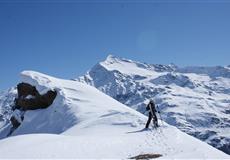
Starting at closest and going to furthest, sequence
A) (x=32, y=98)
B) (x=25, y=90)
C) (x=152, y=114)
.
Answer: (x=152, y=114) < (x=32, y=98) < (x=25, y=90)

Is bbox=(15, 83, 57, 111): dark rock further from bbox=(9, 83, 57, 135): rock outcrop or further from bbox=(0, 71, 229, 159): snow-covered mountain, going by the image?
bbox=(0, 71, 229, 159): snow-covered mountain

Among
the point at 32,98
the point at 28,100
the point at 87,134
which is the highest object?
the point at 87,134

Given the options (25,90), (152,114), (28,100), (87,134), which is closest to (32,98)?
(28,100)

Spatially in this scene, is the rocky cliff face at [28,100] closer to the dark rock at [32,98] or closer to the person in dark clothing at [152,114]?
the dark rock at [32,98]

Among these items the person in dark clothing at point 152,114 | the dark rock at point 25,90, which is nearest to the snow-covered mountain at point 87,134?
the person in dark clothing at point 152,114

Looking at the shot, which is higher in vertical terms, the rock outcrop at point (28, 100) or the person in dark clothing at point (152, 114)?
the person in dark clothing at point (152, 114)

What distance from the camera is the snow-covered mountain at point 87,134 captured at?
2233cm

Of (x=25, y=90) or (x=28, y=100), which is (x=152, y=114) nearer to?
(x=28, y=100)

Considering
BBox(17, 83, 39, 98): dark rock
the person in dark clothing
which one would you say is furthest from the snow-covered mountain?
BBox(17, 83, 39, 98): dark rock

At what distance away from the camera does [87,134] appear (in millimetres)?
30891

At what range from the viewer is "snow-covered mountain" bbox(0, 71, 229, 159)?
22.3 meters

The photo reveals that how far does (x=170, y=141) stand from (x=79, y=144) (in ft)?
20.9

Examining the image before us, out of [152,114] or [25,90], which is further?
[25,90]

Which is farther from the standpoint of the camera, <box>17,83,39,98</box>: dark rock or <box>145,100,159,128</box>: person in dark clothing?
<box>17,83,39,98</box>: dark rock
